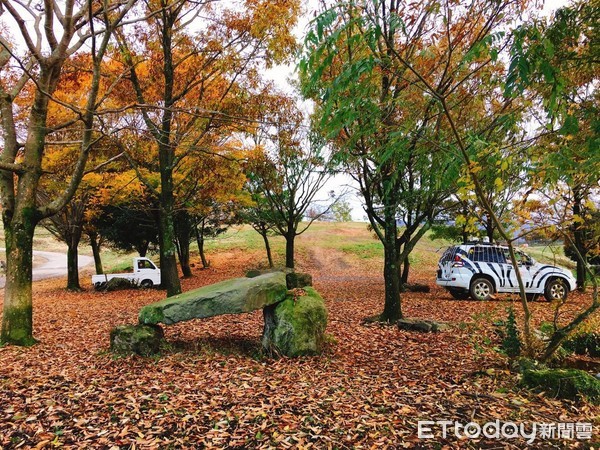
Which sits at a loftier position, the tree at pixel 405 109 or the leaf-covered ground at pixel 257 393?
the tree at pixel 405 109

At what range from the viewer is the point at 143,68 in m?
10.9

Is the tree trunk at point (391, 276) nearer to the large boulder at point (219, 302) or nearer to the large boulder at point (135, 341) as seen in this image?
the large boulder at point (219, 302)

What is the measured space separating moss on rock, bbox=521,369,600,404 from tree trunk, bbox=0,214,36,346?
7772mm

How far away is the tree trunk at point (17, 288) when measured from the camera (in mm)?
6477

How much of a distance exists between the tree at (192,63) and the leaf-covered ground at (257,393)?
4.92 meters

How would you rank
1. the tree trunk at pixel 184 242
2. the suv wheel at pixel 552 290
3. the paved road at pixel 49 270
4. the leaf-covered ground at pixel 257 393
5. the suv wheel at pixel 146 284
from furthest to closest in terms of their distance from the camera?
the paved road at pixel 49 270
the tree trunk at pixel 184 242
the suv wheel at pixel 146 284
the suv wheel at pixel 552 290
the leaf-covered ground at pixel 257 393

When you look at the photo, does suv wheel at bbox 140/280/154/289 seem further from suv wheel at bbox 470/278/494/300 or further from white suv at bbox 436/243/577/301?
suv wheel at bbox 470/278/494/300

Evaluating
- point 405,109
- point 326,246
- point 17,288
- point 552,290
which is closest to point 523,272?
point 552,290

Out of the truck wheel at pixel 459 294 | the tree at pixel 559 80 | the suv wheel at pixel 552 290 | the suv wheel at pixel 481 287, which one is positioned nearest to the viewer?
the tree at pixel 559 80

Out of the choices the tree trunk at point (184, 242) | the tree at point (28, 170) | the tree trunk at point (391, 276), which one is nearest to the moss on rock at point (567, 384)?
the tree trunk at point (391, 276)

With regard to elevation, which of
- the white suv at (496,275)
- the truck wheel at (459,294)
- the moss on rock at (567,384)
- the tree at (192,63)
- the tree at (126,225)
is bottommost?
the truck wheel at (459,294)

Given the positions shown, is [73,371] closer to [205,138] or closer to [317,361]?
[317,361]

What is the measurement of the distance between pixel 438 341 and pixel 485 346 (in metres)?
0.76

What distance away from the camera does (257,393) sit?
14.7 ft
